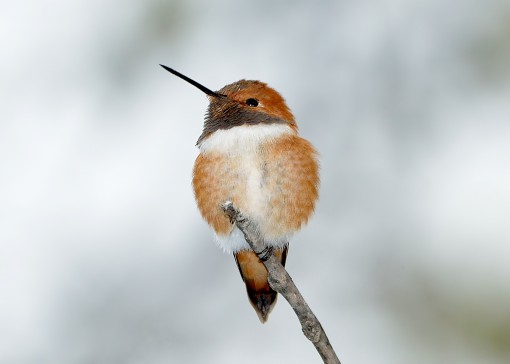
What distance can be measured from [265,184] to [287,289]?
3.03 feet

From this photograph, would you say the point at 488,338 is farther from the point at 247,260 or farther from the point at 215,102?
the point at 215,102

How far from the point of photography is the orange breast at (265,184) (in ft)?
14.8

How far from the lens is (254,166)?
4.50m

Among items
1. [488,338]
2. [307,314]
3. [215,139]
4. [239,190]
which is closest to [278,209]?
[239,190]

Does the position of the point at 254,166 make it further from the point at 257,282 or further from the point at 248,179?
the point at 257,282

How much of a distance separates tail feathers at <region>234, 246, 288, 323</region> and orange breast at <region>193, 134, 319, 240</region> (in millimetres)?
510

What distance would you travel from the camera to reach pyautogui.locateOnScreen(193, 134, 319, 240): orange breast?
4496 millimetres

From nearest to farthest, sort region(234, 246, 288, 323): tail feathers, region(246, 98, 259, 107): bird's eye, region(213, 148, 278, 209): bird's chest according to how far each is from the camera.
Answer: region(213, 148, 278, 209): bird's chest
region(246, 98, 259, 107): bird's eye
region(234, 246, 288, 323): tail feathers

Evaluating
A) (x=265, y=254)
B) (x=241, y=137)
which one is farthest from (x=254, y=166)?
(x=265, y=254)

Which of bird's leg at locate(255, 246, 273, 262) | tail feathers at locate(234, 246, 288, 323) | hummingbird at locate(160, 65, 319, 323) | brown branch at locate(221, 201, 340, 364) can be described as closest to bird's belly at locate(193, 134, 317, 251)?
hummingbird at locate(160, 65, 319, 323)

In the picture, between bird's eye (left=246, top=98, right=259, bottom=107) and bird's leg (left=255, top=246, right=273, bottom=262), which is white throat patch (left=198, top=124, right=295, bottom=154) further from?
bird's leg (left=255, top=246, right=273, bottom=262)

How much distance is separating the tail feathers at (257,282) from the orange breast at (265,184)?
51 centimetres

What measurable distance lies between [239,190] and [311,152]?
0.61 m

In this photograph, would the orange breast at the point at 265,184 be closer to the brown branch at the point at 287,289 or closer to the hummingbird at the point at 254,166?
the hummingbird at the point at 254,166
